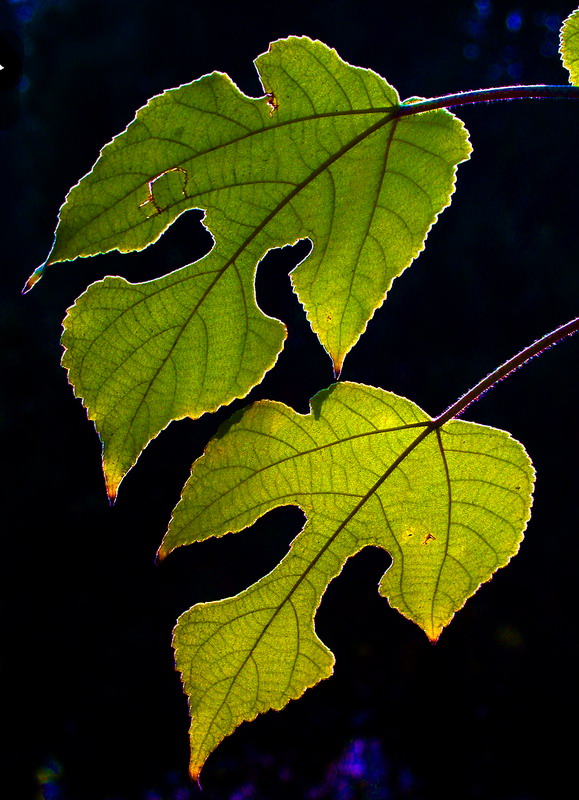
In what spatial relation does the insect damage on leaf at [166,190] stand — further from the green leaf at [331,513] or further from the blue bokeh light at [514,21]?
the blue bokeh light at [514,21]

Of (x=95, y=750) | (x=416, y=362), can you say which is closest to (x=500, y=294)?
(x=416, y=362)

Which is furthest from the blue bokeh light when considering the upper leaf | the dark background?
the upper leaf

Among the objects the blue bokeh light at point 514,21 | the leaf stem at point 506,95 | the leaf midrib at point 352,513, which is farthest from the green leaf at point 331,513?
the blue bokeh light at point 514,21

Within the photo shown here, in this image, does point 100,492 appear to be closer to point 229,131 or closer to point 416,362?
point 416,362

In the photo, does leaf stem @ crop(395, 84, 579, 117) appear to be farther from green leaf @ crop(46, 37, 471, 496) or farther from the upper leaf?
the upper leaf

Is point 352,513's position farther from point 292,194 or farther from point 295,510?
point 295,510

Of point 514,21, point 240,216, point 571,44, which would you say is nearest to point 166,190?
point 240,216
